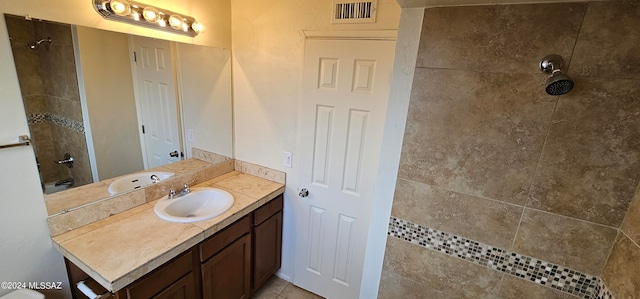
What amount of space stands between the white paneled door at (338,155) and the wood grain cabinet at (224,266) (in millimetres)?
251

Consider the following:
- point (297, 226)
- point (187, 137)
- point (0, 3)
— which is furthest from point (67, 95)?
point (297, 226)

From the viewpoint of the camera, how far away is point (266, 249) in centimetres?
212

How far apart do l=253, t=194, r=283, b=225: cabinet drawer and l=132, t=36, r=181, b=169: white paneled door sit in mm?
782

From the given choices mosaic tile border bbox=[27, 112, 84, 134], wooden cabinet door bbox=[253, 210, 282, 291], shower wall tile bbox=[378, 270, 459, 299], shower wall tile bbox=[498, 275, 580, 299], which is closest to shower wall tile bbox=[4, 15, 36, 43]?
mosaic tile border bbox=[27, 112, 84, 134]

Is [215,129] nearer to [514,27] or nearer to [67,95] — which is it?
[67,95]

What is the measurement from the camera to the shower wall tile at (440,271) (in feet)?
4.13

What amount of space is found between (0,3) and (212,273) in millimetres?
1621

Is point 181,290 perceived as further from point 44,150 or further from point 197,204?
point 44,150

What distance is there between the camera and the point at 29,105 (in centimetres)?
120

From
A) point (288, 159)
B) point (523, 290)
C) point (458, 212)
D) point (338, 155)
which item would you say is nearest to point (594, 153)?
point (458, 212)

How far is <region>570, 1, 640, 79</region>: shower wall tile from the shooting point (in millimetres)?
866

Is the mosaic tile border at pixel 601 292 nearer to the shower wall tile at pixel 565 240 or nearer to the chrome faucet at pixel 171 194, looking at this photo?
the shower wall tile at pixel 565 240

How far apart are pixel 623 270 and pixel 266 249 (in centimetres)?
199

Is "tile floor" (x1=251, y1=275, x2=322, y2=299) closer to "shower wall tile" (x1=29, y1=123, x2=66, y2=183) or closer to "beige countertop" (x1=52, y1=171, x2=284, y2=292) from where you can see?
"beige countertop" (x1=52, y1=171, x2=284, y2=292)
